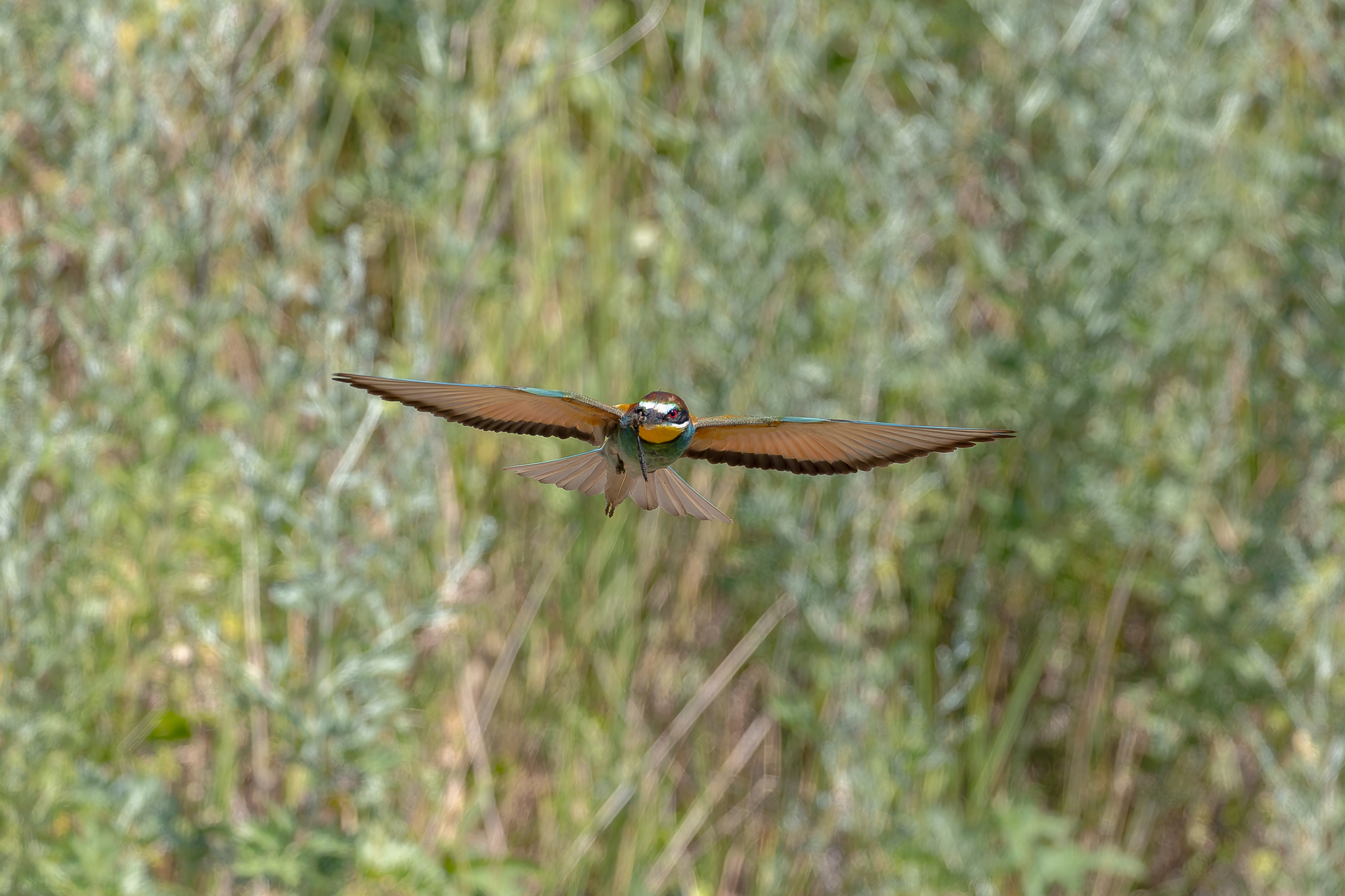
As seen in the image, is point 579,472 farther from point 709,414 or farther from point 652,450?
point 709,414

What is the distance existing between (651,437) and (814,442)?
0.26 metres

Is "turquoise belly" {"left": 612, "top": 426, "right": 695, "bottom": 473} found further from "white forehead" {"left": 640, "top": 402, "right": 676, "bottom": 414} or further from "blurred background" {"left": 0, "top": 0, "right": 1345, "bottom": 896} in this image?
"blurred background" {"left": 0, "top": 0, "right": 1345, "bottom": 896}

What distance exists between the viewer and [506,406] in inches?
53.9

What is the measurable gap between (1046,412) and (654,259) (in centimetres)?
86

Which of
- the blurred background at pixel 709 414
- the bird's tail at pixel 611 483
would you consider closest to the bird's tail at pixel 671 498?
the bird's tail at pixel 611 483

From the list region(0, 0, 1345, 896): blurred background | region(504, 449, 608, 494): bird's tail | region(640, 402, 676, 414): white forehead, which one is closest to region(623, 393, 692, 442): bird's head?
region(640, 402, 676, 414): white forehead

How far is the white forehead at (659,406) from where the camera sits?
1.22m

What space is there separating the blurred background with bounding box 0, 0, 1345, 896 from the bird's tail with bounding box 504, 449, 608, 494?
68 centimetres

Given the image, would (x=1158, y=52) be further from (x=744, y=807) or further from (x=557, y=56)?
(x=744, y=807)

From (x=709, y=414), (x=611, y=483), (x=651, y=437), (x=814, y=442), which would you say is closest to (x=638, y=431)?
(x=651, y=437)

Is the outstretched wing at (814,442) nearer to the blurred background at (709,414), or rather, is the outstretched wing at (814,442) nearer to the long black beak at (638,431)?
the long black beak at (638,431)

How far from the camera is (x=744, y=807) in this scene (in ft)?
9.18

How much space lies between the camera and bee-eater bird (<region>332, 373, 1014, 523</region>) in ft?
3.99

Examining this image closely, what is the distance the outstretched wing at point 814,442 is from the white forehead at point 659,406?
0.05 metres
